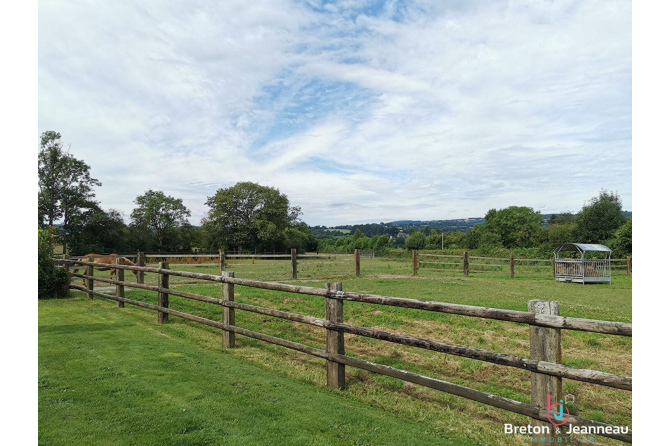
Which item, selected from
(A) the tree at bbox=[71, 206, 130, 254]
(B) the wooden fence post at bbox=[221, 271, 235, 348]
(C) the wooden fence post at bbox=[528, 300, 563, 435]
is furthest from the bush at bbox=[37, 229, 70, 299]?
(A) the tree at bbox=[71, 206, 130, 254]

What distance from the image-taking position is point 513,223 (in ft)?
262

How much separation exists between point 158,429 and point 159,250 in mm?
51689

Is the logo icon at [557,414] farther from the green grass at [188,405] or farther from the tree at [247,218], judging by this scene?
the tree at [247,218]

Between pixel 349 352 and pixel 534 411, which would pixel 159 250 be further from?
pixel 534 411

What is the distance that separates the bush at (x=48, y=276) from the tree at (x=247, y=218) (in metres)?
37.4

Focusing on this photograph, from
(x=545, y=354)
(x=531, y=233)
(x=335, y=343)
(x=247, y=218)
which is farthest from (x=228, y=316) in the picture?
(x=531, y=233)

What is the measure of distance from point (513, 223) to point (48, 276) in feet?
Result: 268

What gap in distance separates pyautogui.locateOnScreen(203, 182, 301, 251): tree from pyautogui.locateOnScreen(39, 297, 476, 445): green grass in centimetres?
4470

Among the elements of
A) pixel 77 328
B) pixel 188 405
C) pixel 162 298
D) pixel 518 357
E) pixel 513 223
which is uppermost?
pixel 513 223

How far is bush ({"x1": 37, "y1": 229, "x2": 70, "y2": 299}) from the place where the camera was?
11.7 meters

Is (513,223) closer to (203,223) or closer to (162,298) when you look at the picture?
(203,223)

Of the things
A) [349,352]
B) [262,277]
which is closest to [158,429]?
[349,352]

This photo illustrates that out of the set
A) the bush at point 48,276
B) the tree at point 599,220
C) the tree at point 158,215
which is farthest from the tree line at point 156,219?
the tree at point 599,220

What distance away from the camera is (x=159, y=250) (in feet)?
166
